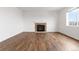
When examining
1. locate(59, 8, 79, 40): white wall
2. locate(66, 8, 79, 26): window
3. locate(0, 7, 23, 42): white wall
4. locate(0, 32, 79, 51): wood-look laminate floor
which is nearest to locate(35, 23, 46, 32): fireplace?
locate(59, 8, 79, 40): white wall

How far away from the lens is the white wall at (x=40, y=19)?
35.6ft

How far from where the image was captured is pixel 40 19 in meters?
10.9

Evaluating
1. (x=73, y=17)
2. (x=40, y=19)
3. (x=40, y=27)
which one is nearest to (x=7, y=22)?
(x=73, y=17)

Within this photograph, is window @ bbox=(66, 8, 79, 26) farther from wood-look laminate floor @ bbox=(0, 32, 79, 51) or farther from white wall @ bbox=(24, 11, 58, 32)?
white wall @ bbox=(24, 11, 58, 32)

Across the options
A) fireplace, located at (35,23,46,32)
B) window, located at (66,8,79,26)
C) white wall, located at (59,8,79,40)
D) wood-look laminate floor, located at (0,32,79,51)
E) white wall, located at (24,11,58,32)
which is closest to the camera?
wood-look laminate floor, located at (0,32,79,51)

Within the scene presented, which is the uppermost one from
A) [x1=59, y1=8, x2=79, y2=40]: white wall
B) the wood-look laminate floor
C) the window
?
the window

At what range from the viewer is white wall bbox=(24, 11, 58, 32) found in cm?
1084

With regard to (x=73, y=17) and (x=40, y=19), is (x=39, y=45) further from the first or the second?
(x=40, y=19)

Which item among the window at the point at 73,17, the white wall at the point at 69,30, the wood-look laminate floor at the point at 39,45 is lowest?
the wood-look laminate floor at the point at 39,45

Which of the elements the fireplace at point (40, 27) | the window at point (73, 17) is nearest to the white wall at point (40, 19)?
the fireplace at point (40, 27)

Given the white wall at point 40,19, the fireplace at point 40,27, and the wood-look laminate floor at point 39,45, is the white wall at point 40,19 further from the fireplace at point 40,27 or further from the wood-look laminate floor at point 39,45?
the wood-look laminate floor at point 39,45
